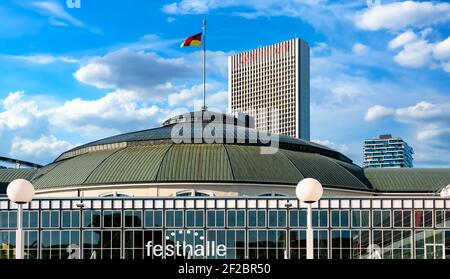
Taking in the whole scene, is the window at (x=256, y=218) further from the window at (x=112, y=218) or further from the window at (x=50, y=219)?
the window at (x=50, y=219)

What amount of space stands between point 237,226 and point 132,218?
1023 centimetres

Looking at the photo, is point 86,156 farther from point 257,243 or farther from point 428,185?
point 428,185

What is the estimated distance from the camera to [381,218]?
7619cm

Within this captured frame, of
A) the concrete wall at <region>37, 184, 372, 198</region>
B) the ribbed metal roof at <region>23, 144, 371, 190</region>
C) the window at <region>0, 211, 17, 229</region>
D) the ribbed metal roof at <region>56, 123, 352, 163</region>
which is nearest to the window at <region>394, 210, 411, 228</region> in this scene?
the concrete wall at <region>37, 184, 372, 198</region>

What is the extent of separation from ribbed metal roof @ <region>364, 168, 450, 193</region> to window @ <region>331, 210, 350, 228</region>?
33.9 meters

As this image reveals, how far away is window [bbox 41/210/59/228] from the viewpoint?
249 feet

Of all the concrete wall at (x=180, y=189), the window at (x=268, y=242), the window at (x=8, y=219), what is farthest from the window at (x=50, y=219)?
the window at (x=268, y=242)

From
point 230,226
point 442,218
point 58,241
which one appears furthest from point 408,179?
point 58,241

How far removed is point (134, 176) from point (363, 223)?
2989 centimetres

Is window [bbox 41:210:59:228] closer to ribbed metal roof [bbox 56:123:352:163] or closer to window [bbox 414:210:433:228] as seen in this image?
ribbed metal roof [bbox 56:123:352:163]

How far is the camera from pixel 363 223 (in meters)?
76.1

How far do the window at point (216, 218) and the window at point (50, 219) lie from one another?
14706 mm

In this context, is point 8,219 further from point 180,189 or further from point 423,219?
point 423,219
